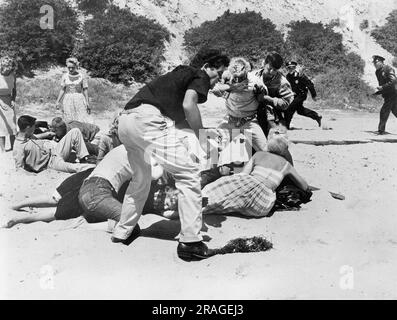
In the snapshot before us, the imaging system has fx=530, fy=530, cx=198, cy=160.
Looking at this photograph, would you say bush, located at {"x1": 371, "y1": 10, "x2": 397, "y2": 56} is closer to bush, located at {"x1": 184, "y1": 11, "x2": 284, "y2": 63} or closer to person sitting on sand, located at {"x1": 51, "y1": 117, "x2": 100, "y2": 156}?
bush, located at {"x1": 184, "y1": 11, "x2": 284, "y2": 63}

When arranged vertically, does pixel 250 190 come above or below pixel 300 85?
below

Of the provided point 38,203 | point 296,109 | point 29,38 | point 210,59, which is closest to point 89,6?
point 29,38

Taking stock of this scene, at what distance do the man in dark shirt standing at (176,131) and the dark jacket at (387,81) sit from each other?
22.1ft

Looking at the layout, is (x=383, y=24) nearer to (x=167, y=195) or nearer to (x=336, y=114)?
(x=336, y=114)

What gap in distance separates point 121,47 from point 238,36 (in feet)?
15.0

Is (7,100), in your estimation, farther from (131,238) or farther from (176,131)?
(176,131)

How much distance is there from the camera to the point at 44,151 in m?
6.73

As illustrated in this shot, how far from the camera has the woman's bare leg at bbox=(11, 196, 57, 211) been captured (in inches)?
205

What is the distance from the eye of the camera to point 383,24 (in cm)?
2242

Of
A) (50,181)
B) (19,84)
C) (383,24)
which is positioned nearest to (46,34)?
(19,84)

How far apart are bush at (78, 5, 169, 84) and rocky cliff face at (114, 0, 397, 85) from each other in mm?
926

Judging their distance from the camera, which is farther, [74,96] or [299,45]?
[299,45]

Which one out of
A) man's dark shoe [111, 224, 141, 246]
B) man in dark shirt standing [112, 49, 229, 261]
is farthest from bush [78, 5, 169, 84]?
man in dark shirt standing [112, 49, 229, 261]
